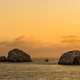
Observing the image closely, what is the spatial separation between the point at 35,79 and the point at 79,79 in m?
7.18

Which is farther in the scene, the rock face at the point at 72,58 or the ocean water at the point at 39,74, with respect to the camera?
the rock face at the point at 72,58

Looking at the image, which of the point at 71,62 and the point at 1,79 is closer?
the point at 1,79

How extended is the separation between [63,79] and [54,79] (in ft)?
5.14

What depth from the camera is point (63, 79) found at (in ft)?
287

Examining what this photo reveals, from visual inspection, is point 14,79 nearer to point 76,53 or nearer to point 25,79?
point 25,79

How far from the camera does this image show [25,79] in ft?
277

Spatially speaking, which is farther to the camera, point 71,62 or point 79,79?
point 71,62

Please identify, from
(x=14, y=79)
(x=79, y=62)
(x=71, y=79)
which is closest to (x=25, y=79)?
(x=14, y=79)

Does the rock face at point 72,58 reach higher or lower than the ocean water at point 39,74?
higher

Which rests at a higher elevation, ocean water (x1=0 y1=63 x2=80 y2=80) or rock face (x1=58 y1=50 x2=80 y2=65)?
rock face (x1=58 y1=50 x2=80 y2=65)

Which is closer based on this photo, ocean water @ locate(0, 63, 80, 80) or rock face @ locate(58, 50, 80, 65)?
ocean water @ locate(0, 63, 80, 80)

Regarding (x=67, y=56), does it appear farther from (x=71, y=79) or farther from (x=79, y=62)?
(x=71, y=79)

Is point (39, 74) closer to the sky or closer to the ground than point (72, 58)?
closer to the ground

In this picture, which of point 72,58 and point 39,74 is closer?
point 39,74
